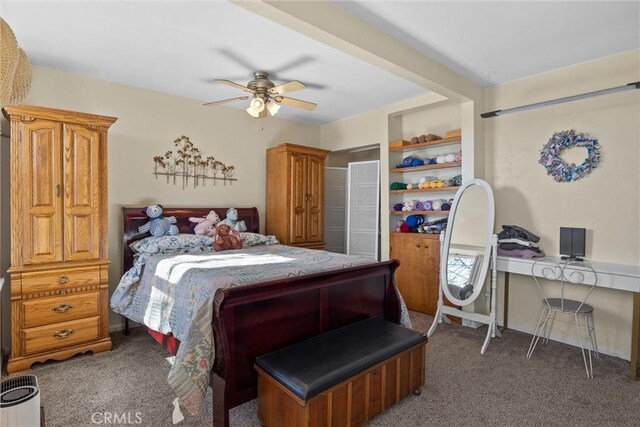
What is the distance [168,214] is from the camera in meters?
3.97

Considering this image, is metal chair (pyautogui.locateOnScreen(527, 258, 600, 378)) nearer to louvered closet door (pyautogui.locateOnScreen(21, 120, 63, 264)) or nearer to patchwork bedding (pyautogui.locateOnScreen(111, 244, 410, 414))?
patchwork bedding (pyautogui.locateOnScreen(111, 244, 410, 414))

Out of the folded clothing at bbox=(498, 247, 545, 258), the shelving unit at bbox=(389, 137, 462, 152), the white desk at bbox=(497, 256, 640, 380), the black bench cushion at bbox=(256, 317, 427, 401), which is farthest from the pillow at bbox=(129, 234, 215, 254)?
the white desk at bbox=(497, 256, 640, 380)

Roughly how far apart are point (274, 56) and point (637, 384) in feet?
13.0

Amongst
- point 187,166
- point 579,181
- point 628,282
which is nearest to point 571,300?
point 628,282

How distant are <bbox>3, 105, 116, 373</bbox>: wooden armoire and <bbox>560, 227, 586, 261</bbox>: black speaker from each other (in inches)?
172

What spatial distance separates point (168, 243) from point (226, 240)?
0.59 meters

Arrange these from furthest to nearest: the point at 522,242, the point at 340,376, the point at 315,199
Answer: the point at 315,199, the point at 522,242, the point at 340,376

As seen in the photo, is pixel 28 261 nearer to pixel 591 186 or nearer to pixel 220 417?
pixel 220 417

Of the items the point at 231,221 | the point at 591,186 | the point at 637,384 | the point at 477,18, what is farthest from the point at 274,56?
the point at 637,384

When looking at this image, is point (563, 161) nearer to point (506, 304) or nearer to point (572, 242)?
point (572, 242)

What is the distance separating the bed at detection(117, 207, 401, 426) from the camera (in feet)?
6.38

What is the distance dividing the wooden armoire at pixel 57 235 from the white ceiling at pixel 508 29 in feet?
8.38

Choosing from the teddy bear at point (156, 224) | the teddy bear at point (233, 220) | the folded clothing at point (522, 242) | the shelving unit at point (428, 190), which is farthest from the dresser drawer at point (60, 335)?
the folded clothing at point (522, 242)

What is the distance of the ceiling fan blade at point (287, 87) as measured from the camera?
9.89 feet
